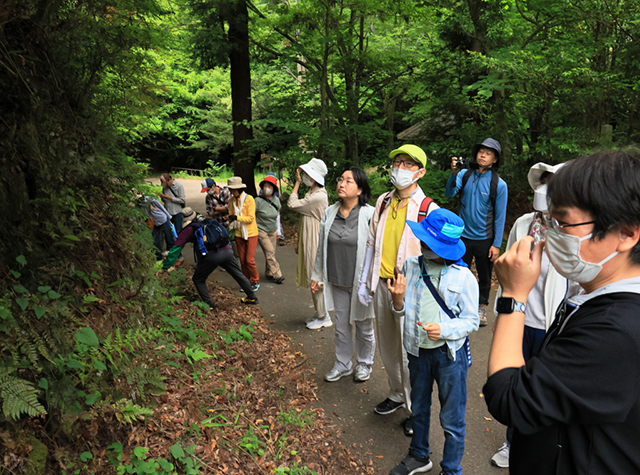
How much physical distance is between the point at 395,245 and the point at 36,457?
3.23 m

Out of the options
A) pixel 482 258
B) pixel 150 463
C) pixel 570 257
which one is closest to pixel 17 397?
pixel 150 463

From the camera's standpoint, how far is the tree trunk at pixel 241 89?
1170cm

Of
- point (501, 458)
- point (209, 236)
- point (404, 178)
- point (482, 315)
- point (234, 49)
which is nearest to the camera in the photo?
point (501, 458)

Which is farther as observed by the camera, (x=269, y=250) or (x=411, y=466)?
(x=269, y=250)

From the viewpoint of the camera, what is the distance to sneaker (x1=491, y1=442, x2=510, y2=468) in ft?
11.7

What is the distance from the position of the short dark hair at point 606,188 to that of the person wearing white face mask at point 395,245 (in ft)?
8.62

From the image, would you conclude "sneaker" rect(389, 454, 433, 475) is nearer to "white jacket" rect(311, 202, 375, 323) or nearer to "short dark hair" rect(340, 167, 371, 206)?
"white jacket" rect(311, 202, 375, 323)

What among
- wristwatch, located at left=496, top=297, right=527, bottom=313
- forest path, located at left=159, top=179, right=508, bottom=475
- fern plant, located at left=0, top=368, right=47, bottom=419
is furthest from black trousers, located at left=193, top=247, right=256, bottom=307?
wristwatch, located at left=496, top=297, right=527, bottom=313

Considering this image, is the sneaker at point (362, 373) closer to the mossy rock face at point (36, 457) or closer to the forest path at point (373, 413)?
the forest path at point (373, 413)

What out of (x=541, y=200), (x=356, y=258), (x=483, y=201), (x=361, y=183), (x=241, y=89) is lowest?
(x=356, y=258)

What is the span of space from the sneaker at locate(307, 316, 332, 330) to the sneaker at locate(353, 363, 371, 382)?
5.17 feet

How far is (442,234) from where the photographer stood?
9.82 feet

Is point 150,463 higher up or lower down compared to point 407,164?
lower down

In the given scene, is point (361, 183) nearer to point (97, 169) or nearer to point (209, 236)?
point (209, 236)
